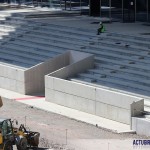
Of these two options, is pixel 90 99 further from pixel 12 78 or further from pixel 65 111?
pixel 12 78

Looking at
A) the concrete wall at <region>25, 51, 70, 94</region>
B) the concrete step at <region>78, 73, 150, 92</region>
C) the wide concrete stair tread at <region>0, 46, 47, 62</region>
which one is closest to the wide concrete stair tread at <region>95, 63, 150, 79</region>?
the concrete step at <region>78, 73, 150, 92</region>

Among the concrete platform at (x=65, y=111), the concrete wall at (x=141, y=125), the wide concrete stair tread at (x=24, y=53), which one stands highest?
the wide concrete stair tread at (x=24, y=53)

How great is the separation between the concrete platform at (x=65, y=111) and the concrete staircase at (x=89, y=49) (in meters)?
2.04

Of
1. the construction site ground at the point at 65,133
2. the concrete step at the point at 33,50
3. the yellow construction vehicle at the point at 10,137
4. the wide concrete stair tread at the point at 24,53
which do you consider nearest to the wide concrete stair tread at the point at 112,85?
the construction site ground at the point at 65,133

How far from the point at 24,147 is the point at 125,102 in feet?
21.6

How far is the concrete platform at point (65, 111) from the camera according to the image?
31656mm

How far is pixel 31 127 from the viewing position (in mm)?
31562

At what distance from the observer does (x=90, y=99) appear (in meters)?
34.0

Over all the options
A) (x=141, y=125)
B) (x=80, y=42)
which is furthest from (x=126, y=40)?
(x=141, y=125)

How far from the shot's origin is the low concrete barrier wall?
31.8m

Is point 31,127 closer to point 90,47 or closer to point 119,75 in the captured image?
point 119,75

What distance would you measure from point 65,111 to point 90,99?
166cm

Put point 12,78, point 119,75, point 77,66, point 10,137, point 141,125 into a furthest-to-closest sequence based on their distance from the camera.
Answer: point 12,78 → point 77,66 → point 119,75 → point 141,125 → point 10,137

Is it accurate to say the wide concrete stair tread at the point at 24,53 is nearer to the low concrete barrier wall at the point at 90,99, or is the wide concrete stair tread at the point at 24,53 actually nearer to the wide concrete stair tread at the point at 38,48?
the wide concrete stair tread at the point at 38,48
